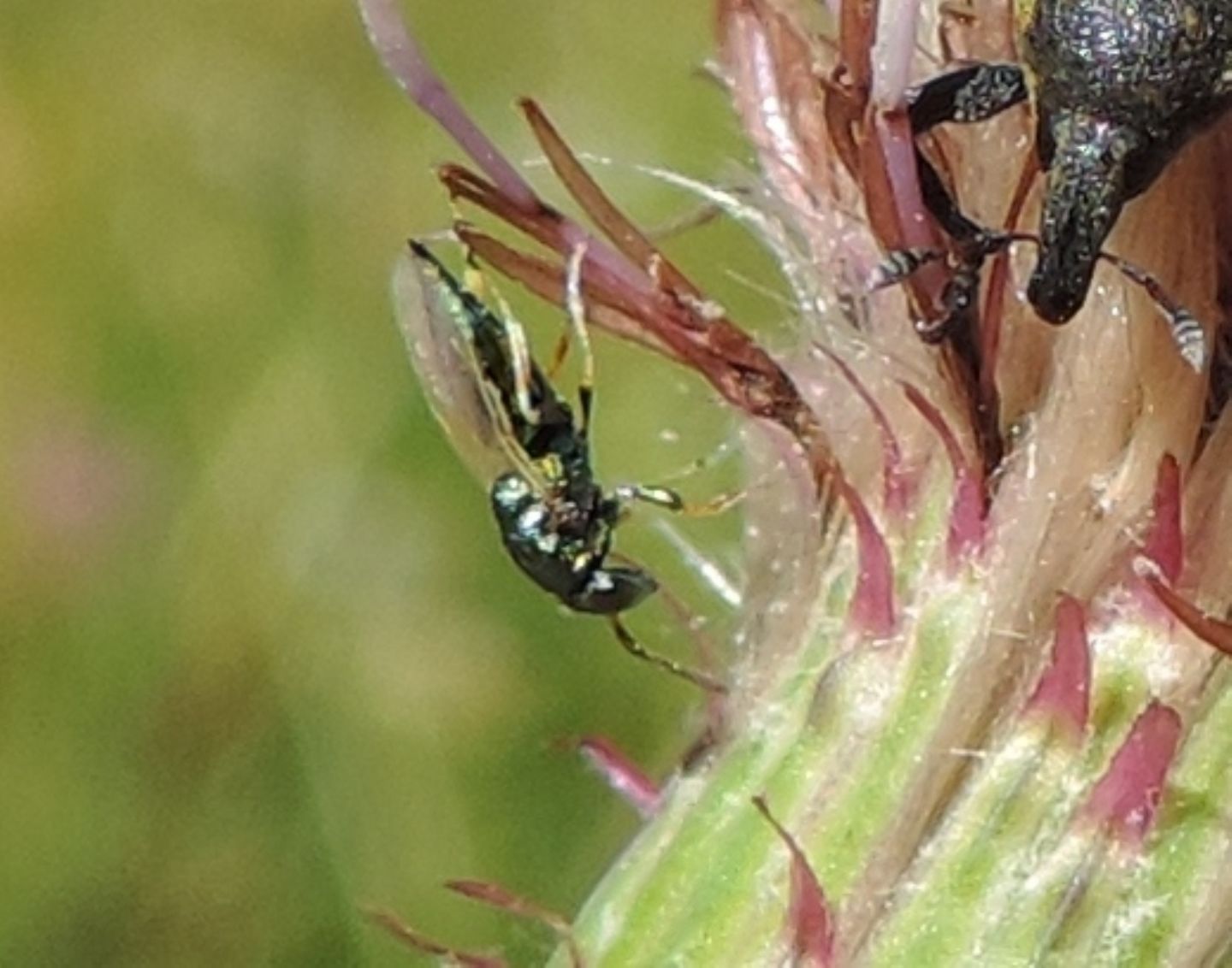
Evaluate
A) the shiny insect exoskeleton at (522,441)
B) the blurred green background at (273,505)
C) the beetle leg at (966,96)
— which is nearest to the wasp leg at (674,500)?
the shiny insect exoskeleton at (522,441)

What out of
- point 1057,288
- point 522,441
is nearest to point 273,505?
point 522,441

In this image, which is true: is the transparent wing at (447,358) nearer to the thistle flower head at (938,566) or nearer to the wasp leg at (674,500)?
the wasp leg at (674,500)

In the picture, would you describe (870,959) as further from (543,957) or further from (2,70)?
(2,70)

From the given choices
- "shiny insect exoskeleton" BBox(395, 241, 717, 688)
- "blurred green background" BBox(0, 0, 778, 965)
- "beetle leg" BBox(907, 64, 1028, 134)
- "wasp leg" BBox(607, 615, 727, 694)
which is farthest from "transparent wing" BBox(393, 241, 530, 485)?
"blurred green background" BBox(0, 0, 778, 965)

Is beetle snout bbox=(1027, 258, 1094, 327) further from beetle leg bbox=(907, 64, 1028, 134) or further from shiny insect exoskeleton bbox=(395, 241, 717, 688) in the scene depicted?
shiny insect exoskeleton bbox=(395, 241, 717, 688)

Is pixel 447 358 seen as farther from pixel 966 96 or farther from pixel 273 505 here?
pixel 273 505

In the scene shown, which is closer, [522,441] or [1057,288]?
[1057,288]
